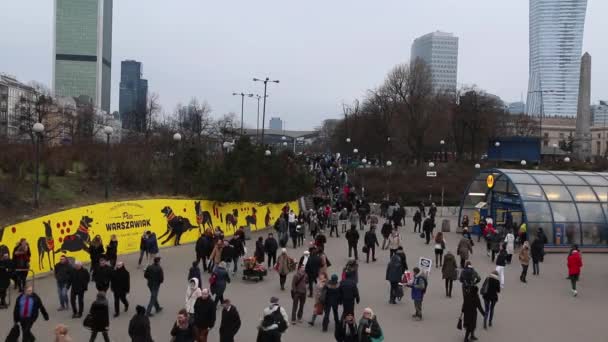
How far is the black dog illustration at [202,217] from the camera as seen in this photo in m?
25.5

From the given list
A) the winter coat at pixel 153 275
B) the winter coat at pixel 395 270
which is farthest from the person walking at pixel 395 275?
the winter coat at pixel 153 275

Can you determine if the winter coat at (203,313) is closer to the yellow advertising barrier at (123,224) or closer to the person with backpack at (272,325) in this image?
the person with backpack at (272,325)

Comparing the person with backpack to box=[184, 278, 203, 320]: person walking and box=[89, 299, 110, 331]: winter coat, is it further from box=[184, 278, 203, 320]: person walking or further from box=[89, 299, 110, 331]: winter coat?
box=[89, 299, 110, 331]: winter coat

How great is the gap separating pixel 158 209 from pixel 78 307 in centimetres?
979

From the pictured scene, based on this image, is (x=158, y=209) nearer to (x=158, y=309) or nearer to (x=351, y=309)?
(x=158, y=309)

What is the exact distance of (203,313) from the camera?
10727 mm

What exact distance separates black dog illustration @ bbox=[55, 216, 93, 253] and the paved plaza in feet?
5.09

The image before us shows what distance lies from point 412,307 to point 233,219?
571 inches

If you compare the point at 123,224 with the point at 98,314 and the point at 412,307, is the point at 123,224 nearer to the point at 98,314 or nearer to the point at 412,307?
the point at 98,314

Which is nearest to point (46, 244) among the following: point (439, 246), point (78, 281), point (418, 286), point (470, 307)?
point (78, 281)

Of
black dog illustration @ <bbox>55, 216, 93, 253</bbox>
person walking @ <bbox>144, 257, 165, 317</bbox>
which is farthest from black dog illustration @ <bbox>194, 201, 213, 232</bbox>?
person walking @ <bbox>144, 257, 165, 317</bbox>

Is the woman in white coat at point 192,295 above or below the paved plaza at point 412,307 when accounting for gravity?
above

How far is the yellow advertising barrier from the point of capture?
56.2 ft

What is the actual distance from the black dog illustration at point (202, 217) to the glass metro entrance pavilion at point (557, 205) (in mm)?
13970
